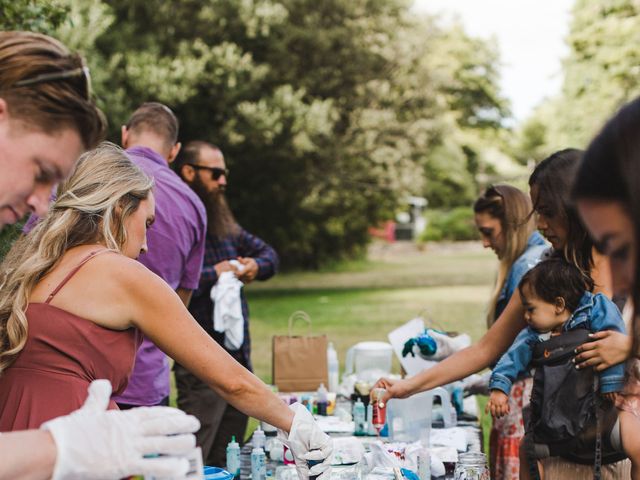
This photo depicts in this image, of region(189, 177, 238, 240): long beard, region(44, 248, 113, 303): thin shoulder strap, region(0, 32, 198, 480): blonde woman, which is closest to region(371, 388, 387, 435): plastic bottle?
region(189, 177, 238, 240): long beard

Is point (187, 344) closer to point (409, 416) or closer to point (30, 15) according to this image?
point (409, 416)

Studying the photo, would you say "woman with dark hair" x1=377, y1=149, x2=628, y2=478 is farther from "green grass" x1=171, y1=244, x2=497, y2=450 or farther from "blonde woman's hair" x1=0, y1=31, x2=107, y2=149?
"green grass" x1=171, y1=244, x2=497, y2=450

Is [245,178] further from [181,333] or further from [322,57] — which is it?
[181,333]

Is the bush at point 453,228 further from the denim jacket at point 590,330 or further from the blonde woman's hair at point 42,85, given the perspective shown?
Result: the blonde woman's hair at point 42,85

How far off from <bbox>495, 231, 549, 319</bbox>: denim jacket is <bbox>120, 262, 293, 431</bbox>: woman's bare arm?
2048 mm

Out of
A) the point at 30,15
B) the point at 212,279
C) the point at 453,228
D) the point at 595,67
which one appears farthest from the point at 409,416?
the point at 453,228

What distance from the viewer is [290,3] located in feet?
55.5

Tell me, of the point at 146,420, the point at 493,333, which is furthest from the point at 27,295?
the point at 493,333

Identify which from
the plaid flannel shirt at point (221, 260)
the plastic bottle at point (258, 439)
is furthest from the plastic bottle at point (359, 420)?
the plaid flannel shirt at point (221, 260)

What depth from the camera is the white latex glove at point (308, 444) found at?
245 centimetres

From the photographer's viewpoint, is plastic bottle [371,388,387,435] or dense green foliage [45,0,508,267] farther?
dense green foliage [45,0,508,267]

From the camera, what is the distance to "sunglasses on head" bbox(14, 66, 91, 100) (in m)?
1.58

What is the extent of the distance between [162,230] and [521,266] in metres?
1.97

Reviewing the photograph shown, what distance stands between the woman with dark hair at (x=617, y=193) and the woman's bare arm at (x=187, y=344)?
1.23m
